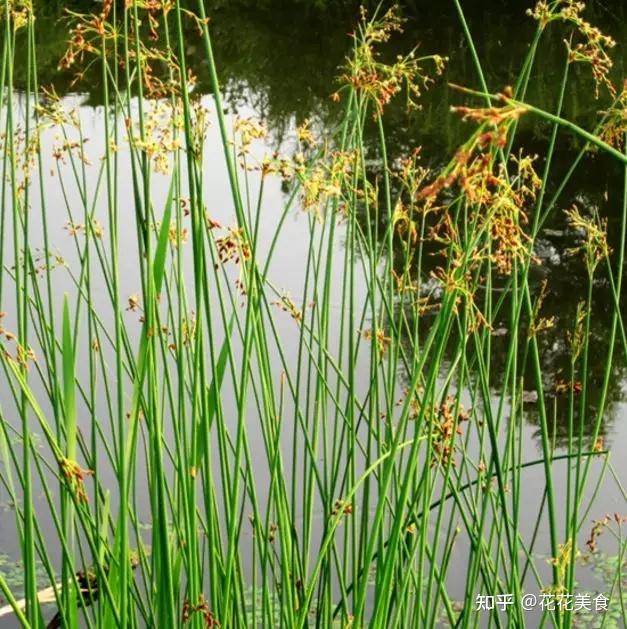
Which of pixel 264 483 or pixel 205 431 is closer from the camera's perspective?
pixel 205 431

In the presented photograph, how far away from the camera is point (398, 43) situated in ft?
30.9

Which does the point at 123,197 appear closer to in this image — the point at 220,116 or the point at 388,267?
the point at 388,267

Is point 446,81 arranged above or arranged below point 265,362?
above

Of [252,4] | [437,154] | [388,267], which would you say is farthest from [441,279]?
[252,4]

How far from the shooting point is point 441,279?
1.22m

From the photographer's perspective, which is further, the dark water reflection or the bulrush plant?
the dark water reflection

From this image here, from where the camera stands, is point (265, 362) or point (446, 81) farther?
point (446, 81)

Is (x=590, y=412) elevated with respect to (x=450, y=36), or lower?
lower

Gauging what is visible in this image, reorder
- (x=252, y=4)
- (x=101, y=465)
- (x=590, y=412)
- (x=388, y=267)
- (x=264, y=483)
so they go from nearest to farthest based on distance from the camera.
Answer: (x=388, y=267) → (x=264, y=483) → (x=101, y=465) → (x=590, y=412) → (x=252, y=4)

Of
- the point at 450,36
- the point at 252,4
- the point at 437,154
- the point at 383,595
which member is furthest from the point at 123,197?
the point at 252,4

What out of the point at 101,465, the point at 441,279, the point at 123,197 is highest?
the point at 441,279

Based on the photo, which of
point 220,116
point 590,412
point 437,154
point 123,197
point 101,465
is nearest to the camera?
point 220,116

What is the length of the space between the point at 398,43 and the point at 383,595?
27.8 feet

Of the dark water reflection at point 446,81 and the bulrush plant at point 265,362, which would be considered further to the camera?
the dark water reflection at point 446,81
